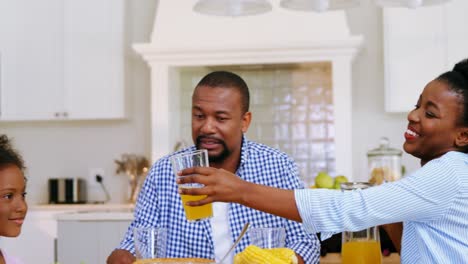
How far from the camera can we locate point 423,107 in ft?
5.10

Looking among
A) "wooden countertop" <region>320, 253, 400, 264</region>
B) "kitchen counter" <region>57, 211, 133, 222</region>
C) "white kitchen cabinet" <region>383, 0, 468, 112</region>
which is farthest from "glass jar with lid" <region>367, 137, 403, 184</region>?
"wooden countertop" <region>320, 253, 400, 264</region>

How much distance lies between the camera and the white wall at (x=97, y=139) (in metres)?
5.27

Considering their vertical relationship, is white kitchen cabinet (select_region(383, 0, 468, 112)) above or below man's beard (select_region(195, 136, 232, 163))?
above

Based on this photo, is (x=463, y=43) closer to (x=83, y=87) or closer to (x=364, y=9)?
(x=364, y=9)

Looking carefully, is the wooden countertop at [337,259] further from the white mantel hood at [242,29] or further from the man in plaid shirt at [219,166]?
the white mantel hood at [242,29]

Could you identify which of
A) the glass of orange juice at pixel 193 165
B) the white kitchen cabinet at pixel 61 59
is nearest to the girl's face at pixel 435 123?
the glass of orange juice at pixel 193 165

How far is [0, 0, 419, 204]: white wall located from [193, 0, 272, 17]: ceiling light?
209 cm

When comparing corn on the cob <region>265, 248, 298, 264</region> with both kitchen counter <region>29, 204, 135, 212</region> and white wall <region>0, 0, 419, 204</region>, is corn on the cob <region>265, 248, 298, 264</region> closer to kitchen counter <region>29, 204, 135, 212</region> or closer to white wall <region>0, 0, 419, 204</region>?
kitchen counter <region>29, 204, 135, 212</region>

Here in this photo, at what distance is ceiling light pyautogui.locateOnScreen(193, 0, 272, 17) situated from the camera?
2971 millimetres

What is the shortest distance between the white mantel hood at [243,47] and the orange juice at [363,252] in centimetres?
299

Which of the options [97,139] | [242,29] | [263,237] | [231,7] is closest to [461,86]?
[263,237]

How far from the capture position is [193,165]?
1382 millimetres

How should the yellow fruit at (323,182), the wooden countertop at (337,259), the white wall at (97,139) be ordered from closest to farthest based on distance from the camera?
the wooden countertop at (337,259)
the yellow fruit at (323,182)
the white wall at (97,139)

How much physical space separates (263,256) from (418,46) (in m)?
3.49
